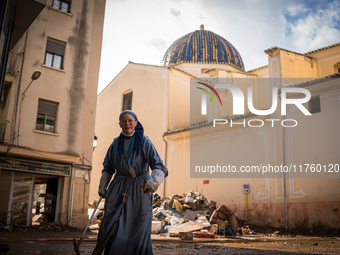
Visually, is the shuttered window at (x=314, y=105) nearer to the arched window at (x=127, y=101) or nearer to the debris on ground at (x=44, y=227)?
the debris on ground at (x=44, y=227)

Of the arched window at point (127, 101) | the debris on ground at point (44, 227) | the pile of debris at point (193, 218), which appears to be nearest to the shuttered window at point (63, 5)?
the debris on ground at point (44, 227)

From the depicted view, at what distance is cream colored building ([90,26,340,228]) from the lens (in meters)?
16.6

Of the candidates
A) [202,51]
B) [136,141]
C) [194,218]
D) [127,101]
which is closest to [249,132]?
[194,218]

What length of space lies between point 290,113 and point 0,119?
497 inches

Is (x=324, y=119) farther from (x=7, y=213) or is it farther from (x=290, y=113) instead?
(x=7, y=213)

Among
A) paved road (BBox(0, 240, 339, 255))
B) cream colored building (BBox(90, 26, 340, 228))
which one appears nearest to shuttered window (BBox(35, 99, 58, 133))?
paved road (BBox(0, 240, 339, 255))

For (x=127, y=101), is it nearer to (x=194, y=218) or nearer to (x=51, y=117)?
(x=51, y=117)

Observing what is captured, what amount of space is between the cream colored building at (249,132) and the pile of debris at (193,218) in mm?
1954

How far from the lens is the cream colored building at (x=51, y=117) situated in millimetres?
15766

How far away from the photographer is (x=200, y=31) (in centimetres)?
3506

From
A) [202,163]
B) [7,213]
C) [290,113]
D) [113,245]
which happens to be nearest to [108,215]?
[113,245]

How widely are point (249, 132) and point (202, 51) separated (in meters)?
14.5

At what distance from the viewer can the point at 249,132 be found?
1973cm

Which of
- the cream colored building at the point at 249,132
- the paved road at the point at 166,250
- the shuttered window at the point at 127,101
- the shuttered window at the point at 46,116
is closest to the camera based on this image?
the paved road at the point at 166,250
